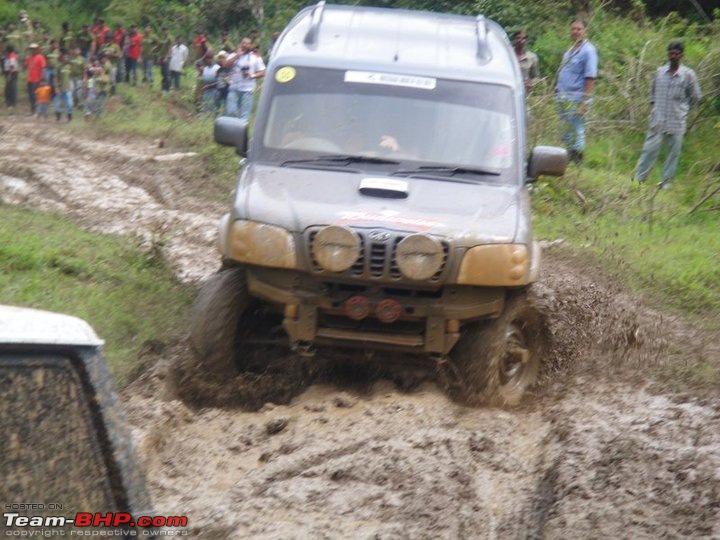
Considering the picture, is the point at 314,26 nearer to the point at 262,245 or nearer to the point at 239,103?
the point at 262,245

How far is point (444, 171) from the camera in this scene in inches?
274

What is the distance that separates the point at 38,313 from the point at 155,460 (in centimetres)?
A: 317

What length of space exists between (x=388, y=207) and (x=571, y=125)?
23.2 ft

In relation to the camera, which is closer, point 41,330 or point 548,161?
point 41,330

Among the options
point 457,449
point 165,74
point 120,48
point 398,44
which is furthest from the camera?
point 120,48

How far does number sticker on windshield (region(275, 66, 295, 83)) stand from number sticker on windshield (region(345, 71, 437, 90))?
33cm

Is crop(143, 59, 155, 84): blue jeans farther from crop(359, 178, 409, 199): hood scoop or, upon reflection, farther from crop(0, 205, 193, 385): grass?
crop(359, 178, 409, 199): hood scoop

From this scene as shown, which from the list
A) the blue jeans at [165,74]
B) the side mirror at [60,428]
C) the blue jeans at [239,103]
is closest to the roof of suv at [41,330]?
the side mirror at [60,428]

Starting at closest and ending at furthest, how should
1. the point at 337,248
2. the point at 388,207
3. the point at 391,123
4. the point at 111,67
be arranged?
the point at 337,248 → the point at 388,207 → the point at 391,123 → the point at 111,67

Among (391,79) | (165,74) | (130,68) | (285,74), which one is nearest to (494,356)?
(391,79)

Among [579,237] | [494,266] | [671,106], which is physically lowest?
[579,237]

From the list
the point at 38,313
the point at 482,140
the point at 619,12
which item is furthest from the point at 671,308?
the point at 619,12

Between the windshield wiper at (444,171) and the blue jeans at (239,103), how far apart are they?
10158 mm

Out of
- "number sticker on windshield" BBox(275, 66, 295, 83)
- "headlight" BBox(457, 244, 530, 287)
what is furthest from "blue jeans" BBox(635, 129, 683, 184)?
"headlight" BBox(457, 244, 530, 287)
